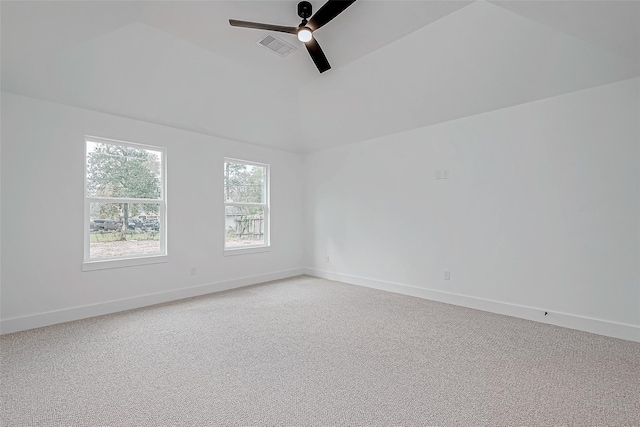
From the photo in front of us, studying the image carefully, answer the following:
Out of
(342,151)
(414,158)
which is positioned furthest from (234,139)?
(414,158)

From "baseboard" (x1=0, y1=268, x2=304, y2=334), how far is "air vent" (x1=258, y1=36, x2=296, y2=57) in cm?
338

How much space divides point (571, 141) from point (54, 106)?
5.59 meters

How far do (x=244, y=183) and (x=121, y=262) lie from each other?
2.20 metres

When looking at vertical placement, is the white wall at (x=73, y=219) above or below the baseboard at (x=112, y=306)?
above

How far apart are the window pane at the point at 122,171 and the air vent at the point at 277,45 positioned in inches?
84.0

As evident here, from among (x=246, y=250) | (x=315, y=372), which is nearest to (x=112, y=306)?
(x=246, y=250)

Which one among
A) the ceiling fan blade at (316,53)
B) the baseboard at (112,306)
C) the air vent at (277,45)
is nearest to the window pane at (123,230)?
the baseboard at (112,306)

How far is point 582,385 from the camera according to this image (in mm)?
2174

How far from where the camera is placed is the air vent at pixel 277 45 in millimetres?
3312

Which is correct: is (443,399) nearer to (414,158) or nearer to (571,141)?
(571,141)

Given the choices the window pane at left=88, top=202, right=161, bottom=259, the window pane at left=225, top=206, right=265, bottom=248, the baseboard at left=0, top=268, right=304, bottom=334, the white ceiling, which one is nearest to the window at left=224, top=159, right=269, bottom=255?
the window pane at left=225, top=206, right=265, bottom=248

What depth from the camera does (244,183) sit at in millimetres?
5387

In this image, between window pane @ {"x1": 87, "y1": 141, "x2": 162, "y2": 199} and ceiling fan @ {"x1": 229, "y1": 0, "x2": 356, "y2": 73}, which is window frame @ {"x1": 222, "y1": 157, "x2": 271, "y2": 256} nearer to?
window pane @ {"x1": 87, "y1": 141, "x2": 162, "y2": 199}

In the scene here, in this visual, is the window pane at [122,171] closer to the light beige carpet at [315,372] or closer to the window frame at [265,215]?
the window frame at [265,215]
